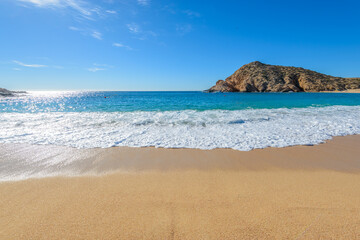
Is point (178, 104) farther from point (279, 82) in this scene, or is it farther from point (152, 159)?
point (279, 82)

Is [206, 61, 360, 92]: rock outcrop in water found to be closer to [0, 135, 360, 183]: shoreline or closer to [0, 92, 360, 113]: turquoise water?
[0, 92, 360, 113]: turquoise water

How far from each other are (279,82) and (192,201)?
89557mm

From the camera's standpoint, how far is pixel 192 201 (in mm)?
2480

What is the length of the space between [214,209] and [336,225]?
153 centimetres

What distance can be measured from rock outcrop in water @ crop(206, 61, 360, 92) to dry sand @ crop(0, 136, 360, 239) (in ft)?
273

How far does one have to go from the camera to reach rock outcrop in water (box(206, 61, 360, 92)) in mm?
72688

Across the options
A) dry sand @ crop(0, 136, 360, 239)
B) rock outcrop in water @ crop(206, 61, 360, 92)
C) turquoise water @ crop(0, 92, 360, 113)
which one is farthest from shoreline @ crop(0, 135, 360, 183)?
rock outcrop in water @ crop(206, 61, 360, 92)

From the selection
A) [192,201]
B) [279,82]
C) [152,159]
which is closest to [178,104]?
[152,159]

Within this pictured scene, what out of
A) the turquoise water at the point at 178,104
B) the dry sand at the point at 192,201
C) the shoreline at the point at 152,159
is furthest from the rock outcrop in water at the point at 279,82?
the dry sand at the point at 192,201

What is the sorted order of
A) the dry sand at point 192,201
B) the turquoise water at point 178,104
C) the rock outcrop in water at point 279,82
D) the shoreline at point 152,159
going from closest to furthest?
the dry sand at point 192,201, the shoreline at point 152,159, the turquoise water at point 178,104, the rock outcrop in water at point 279,82

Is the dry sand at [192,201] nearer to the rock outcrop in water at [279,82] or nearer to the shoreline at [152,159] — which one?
the shoreline at [152,159]

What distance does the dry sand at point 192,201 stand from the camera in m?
1.94

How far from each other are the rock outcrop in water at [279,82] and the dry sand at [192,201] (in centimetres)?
8310

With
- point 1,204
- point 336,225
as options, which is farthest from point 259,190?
point 1,204
